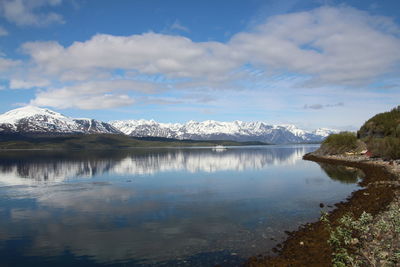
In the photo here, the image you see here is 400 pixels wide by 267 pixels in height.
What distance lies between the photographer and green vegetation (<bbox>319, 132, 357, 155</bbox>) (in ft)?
497

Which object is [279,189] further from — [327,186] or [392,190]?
[392,190]

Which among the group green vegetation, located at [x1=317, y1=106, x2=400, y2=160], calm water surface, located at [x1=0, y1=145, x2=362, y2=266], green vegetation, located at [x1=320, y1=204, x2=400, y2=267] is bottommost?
calm water surface, located at [x1=0, y1=145, x2=362, y2=266]

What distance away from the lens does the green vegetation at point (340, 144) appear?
152m

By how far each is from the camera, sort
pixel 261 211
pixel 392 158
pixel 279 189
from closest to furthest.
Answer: pixel 261 211
pixel 279 189
pixel 392 158

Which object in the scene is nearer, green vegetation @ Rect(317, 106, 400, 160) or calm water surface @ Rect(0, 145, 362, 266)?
calm water surface @ Rect(0, 145, 362, 266)

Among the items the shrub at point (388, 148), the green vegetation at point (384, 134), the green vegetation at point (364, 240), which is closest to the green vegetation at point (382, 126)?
the green vegetation at point (384, 134)

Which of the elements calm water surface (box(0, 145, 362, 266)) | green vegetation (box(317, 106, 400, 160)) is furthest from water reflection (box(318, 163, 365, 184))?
green vegetation (box(317, 106, 400, 160))

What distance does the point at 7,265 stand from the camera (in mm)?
23547

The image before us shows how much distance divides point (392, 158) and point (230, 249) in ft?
327

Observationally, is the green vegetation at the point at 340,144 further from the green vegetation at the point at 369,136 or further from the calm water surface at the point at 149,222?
the calm water surface at the point at 149,222

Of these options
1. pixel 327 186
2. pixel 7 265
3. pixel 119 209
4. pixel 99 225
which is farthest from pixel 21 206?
pixel 327 186

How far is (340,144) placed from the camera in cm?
15775

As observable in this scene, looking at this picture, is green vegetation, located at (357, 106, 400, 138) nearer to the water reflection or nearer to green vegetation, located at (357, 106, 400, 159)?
green vegetation, located at (357, 106, 400, 159)

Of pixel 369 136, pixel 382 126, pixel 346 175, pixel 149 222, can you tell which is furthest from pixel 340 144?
pixel 149 222
